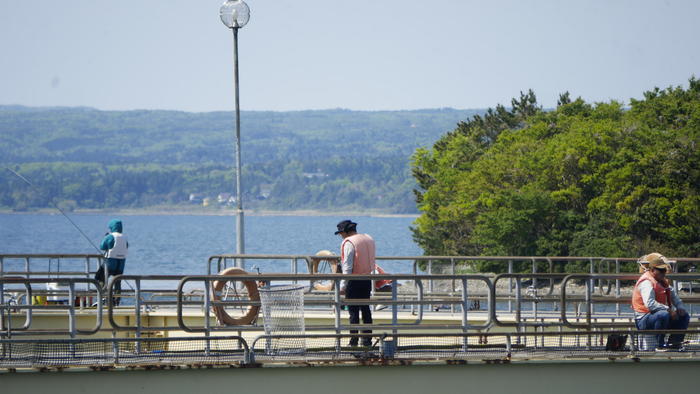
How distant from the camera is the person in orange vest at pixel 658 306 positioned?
12797mm

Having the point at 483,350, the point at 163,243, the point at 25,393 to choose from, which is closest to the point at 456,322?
the point at 483,350

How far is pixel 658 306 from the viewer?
12812 mm

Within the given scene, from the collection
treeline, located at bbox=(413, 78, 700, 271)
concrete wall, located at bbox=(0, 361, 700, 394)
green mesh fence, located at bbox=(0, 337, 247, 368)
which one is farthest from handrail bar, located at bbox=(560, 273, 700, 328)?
treeline, located at bbox=(413, 78, 700, 271)

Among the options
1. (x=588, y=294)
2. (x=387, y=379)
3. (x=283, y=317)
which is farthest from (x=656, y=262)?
(x=283, y=317)

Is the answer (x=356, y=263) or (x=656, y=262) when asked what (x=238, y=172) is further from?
(x=656, y=262)

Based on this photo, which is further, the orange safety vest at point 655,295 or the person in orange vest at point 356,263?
the person in orange vest at point 356,263

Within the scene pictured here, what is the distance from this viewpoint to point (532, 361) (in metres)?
12.1

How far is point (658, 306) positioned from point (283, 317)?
4.35 meters

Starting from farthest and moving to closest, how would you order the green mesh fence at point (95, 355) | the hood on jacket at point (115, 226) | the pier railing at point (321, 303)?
the hood on jacket at point (115, 226) < the pier railing at point (321, 303) < the green mesh fence at point (95, 355)

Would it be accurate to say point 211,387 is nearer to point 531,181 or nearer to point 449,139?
point 531,181

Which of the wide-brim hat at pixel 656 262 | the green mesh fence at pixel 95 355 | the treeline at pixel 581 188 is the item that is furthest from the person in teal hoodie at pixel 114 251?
the treeline at pixel 581 188

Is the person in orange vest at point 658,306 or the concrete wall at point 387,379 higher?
the person in orange vest at point 658,306

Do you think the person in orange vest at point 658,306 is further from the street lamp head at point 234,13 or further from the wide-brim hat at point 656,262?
the street lamp head at point 234,13

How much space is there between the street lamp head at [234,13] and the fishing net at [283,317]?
1106cm
